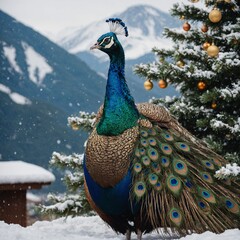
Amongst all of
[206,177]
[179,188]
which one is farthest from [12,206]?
[206,177]

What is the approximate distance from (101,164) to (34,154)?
3465cm

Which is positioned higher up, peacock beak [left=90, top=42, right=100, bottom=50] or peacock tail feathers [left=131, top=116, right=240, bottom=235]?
peacock beak [left=90, top=42, right=100, bottom=50]

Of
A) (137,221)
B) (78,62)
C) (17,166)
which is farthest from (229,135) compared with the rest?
(78,62)

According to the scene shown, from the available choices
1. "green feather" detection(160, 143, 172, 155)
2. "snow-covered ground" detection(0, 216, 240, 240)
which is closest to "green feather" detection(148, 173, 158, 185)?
"green feather" detection(160, 143, 172, 155)

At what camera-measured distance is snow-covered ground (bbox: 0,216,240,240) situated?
2996 millimetres

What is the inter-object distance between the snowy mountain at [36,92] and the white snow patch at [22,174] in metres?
26.8

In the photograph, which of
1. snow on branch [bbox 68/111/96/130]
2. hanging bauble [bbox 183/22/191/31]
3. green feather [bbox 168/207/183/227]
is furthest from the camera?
snow on branch [bbox 68/111/96/130]

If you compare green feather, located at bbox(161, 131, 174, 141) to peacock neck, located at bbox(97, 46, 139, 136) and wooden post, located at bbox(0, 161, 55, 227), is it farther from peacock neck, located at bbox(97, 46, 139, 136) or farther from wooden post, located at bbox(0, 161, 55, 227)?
wooden post, located at bbox(0, 161, 55, 227)

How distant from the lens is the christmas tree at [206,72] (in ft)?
14.7

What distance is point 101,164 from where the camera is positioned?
357cm

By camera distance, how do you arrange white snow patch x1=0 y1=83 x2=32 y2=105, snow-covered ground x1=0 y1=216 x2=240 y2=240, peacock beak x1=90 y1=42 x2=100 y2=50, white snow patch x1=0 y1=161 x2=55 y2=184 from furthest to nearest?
white snow patch x1=0 y1=83 x2=32 y2=105
white snow patch x1=0 y1=161 x2=55 y2=184
peacock beak x1=90 y1=42 x2=100 y2=50
snow-covered ground x1=0 y1=216 x2=240 y2=240

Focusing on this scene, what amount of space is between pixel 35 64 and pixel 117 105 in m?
53.9

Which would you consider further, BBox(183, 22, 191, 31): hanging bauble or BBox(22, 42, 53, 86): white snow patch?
BBox(22, 42, 53, 86): white snow patch

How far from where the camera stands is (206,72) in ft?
15.5
